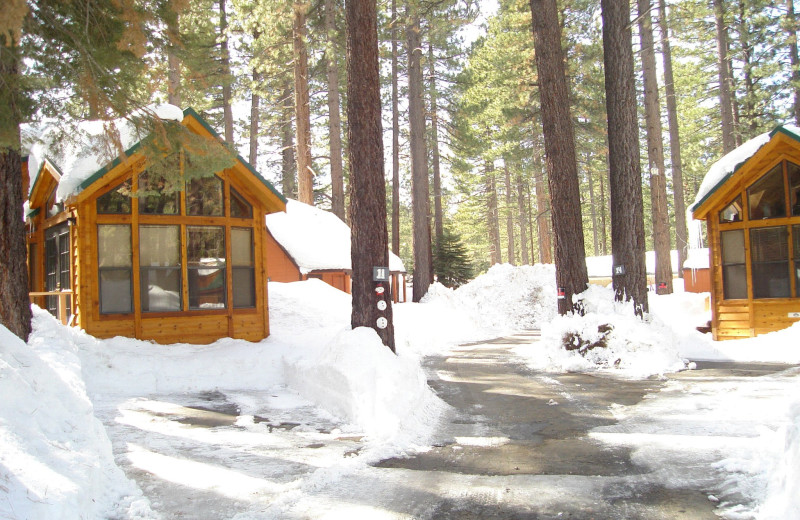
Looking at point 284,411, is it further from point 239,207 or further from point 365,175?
point 239,207

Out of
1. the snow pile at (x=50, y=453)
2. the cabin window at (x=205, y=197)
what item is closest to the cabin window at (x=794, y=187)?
the cabin window at (x=205, y=197)

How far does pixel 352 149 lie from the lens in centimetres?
898

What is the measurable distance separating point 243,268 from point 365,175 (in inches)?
181

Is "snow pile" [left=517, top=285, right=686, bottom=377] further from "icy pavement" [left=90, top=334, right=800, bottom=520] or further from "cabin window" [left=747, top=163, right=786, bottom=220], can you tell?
"cabin window" [left=747, top=163, right=786, bottom=220]

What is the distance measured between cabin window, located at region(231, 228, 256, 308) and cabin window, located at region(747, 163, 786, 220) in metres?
11.4

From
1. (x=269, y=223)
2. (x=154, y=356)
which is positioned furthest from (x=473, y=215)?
(x=154, y=356)

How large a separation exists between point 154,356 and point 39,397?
576cm

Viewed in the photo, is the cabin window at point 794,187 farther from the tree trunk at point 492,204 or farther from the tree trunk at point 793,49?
the tree trunk at point 492,204

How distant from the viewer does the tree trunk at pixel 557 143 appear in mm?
12625

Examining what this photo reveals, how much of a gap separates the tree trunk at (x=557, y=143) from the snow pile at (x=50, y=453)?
31.4 ft

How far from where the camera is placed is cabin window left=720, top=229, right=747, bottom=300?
1433 cm

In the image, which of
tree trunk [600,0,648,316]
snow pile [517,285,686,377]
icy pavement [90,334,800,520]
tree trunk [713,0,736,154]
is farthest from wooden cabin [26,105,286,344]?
tree trunk [713,0,736,154]

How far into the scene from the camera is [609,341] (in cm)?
1118

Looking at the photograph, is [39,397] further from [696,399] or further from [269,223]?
[269,223]
